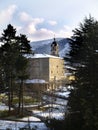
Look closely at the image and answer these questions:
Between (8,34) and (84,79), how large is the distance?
28718mm

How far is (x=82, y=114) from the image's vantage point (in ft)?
56.4

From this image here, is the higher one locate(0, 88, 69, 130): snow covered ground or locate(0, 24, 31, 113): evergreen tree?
locate(0, 24, 31, 113): evergreen tree

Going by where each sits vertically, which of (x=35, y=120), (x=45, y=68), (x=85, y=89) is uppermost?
(x=45, y=68)

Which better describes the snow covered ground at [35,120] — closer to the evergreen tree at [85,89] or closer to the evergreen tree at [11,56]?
the evergreen tree at [85,89]

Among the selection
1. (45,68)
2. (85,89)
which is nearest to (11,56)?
(85,89)

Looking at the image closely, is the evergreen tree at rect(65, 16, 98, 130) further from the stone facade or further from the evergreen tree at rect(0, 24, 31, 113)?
the stone facade

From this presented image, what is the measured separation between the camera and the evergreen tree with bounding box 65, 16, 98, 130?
16.7m

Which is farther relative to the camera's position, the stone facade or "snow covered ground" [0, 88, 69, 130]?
the stone facade

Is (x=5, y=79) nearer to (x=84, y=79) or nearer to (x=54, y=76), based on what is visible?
(x=84, y=79)

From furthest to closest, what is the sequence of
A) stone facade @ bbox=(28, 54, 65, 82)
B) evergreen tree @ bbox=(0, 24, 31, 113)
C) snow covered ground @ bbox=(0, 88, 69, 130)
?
stone facade @ bbox=(28, 54, 65, 82), evergreen tree @ bbox=(0, 24, 31, 113), snow covered ground @ bbox=(0, 88, 69, 130)

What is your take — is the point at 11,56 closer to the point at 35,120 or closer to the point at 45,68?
the point at 35,120

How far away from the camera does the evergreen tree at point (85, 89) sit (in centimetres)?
1669

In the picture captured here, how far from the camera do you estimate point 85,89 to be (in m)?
17.5

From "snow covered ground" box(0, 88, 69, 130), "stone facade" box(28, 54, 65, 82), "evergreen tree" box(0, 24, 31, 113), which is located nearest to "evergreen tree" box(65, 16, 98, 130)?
"snow covered ground" box(0, 88, 69, 130)
